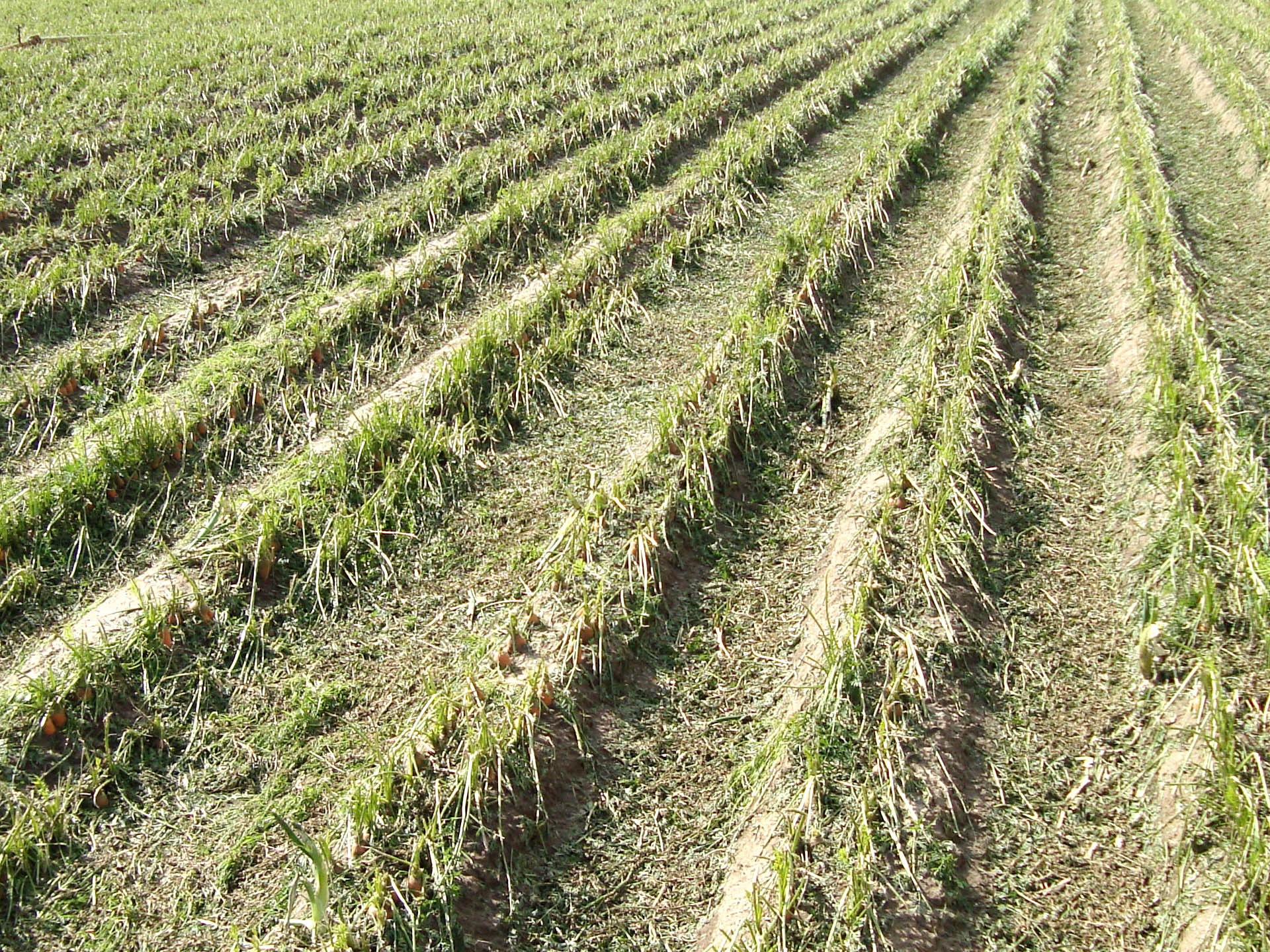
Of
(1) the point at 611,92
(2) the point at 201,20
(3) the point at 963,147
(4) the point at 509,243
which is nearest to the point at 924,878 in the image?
(4) the point at 509,243

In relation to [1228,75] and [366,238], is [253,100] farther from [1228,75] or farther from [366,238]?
[1228,75]

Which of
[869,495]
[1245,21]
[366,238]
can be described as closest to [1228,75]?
[1245,21]

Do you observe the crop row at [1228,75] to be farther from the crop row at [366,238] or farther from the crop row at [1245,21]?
the crop row at [366,238]

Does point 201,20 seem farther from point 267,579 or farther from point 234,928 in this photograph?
point 234,928

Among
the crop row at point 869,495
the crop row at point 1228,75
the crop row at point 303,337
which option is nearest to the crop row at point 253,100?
the crop row at point 303,337

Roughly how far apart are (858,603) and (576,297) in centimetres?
358

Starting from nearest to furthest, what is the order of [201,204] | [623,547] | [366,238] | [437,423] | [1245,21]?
[623,547], [437,423], [366,238], [201,204], [1245,21]

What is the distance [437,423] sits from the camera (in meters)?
5.23

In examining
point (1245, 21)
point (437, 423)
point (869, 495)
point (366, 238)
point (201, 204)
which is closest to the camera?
point (869, 495)

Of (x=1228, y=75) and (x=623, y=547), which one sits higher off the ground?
(x=1228, y=75)

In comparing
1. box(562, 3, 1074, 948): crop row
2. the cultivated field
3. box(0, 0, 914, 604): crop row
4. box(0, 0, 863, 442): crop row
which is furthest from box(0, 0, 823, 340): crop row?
box(562, 3, 1074, 948): crop row

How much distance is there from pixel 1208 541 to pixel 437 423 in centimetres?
384

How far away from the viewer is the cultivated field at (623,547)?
3.04m

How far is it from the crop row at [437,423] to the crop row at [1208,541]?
2.39m
